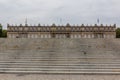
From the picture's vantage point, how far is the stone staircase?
13.7 meters

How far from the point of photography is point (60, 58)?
1570 cm

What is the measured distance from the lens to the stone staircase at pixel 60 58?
45.0 feet

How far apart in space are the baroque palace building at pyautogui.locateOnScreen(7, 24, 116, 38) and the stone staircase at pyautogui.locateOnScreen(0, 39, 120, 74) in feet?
190

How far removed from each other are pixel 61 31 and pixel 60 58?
63880mm

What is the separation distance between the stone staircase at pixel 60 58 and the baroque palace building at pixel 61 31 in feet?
190
